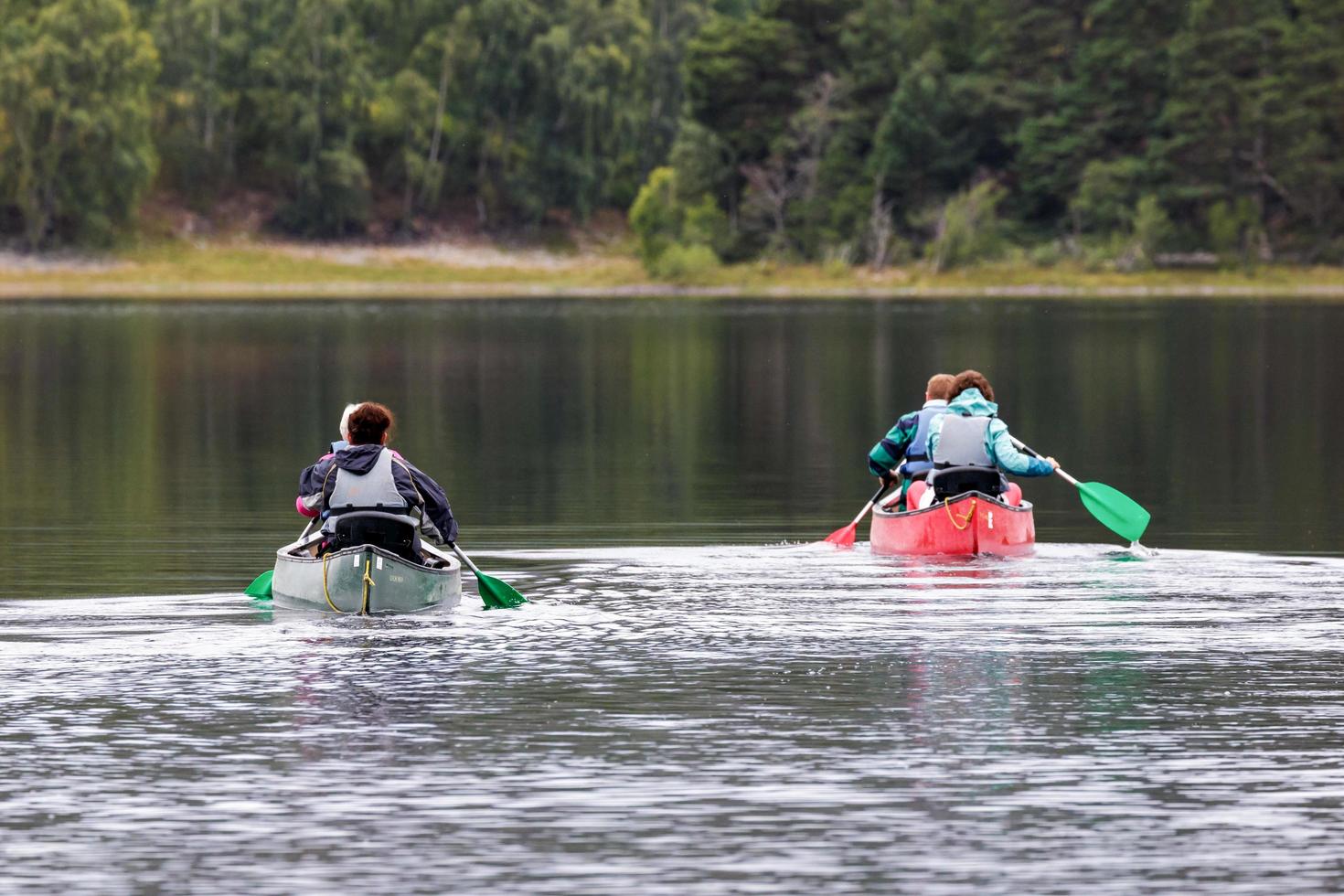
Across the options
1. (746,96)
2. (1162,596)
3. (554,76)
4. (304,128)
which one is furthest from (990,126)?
(1162,596)

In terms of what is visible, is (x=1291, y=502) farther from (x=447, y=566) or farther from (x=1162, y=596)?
(x=447, y=566)

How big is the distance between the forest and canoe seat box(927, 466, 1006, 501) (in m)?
107

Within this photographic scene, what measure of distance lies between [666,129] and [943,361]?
10253 centimetres

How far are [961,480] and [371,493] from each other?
688 centimetres

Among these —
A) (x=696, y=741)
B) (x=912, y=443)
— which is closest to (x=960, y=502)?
(x=912, y=443)

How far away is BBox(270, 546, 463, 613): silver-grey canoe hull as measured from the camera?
20.8m

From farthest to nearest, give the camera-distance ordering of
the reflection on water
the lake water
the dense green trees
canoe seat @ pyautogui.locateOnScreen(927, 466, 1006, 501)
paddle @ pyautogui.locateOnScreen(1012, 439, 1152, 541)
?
the dense green trees < paddle @ pyautogui.locateOnScreen(1012, 439, 1152, 541) < canoe seat @ pyautogui.locateOnScreen(927, 466, 1006, 501) < the lake water < the reflection on water

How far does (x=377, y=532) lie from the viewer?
68.7ft

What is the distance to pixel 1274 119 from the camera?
12900 cm

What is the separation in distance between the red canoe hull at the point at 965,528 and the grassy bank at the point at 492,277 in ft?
337

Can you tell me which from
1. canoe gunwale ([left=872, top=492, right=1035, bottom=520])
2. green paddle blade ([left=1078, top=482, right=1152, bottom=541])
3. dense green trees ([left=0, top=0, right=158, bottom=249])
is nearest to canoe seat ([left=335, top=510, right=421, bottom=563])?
canoe gunwale ([left=872, top=492, right=1035, bottom=520])

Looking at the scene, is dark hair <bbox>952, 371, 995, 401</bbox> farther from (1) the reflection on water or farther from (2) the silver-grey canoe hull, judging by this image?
(2) the silver-grey canoe hull

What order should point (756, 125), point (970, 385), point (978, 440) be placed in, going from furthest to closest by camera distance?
1. point (756, 125)
2. point (970, 385)
3. point (978, 440)

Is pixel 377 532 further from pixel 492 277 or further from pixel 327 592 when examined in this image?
pixel 492 277
